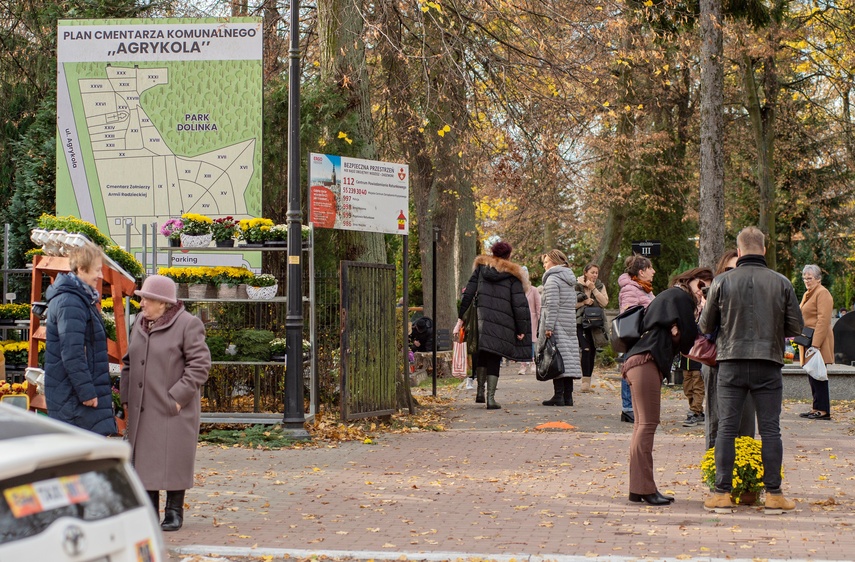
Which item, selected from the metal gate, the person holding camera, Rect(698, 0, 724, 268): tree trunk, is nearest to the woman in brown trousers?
the metal gate

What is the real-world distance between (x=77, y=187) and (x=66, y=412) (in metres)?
8.20

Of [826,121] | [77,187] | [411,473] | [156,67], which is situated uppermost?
[826,121]

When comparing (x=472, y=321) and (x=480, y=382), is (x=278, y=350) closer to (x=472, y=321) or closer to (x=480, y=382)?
(x=472, y=321)

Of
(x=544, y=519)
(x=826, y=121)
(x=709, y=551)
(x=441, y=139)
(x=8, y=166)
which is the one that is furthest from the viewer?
(x=826, y=121)

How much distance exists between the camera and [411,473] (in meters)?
10.3

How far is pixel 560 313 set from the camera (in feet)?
49.3

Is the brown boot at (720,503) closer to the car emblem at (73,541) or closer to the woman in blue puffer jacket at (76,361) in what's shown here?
the woman in blue puffer jacket at (76,361)

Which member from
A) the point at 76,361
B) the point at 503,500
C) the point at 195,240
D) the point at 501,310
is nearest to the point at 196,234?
the point at 195,240

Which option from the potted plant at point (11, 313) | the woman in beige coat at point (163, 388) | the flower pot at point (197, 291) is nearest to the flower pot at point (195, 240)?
the flower pot at point (197, 291)

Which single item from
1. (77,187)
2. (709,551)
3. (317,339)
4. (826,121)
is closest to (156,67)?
(77,187)

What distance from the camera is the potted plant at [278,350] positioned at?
13.1m

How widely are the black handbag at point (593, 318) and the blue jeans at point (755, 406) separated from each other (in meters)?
8.24

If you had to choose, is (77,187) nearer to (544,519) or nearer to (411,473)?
(411,473)

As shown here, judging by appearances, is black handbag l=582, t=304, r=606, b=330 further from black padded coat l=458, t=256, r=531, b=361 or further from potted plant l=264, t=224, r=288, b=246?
potted plant l=264, t=224, r=288, b=246
